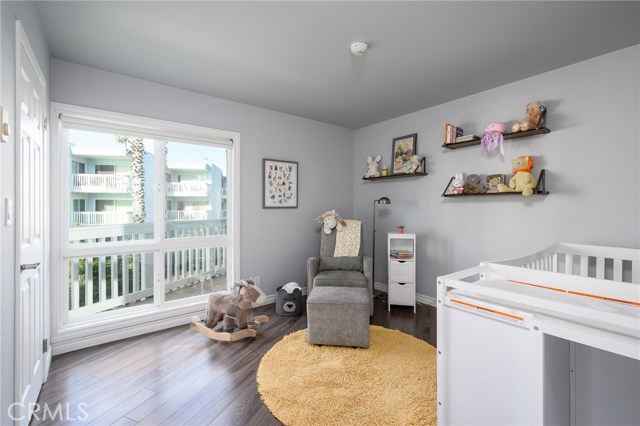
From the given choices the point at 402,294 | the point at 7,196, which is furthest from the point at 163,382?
the point at 402,294

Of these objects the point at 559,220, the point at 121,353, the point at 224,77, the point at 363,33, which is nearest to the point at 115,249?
the point at 121,353

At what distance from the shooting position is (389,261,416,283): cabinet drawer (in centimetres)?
337

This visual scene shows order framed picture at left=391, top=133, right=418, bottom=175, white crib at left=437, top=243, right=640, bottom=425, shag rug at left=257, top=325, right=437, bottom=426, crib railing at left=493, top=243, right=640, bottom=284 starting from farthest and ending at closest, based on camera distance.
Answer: framed picture at left=391, top=133, right=418, bottom=175
crib railing at left=493, top=243, right=640, bottom=284
shag rug at left=257, top=325, right=437, bottom=426
white crib at left=437, top=243, right=640, bottom=425

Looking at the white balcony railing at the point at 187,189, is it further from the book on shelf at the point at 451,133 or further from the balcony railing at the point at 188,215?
the book on shelf at the point at 451,133

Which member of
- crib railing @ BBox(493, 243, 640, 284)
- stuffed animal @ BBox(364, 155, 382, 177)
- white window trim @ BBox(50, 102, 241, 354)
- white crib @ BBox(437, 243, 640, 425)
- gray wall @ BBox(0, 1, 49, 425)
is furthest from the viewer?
stuffed animal @ BBox(364, 155, 382, 177)

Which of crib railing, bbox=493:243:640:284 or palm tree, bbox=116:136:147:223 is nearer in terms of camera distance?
crib railing, bbox=493:243:640:284

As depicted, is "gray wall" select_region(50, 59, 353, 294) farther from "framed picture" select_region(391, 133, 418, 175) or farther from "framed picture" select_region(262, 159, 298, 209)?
"framed picture" select_region(391, 133, 418, 175)

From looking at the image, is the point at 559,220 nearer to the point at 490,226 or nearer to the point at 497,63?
the point at 490,226

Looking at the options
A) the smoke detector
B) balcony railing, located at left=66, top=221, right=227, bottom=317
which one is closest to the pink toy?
the smoke detector

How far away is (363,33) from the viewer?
1.99 m

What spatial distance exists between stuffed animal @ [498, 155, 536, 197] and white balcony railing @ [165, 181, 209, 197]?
3.04 meters

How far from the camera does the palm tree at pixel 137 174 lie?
2814mm

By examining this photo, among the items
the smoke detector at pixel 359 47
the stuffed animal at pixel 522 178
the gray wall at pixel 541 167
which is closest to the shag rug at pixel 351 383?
the gray wall at pixel 541 167

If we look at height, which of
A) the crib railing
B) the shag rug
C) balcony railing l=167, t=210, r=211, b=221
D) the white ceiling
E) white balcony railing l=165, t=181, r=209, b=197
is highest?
the white ceiling
